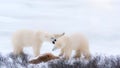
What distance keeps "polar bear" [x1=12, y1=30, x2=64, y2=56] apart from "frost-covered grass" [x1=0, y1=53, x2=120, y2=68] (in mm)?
602

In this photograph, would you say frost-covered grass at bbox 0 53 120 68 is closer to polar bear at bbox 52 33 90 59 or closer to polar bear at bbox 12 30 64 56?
polar bear at bbox 52 33 90 59

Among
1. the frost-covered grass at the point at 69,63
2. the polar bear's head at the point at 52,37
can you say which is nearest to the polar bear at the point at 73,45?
the polar bear's head at the point at 52,37

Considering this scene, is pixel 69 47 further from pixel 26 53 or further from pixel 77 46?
pixel 26 53

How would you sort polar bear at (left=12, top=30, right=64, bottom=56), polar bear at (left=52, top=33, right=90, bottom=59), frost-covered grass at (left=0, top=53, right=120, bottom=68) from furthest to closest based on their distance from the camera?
polar bear at (left=12, top=30, right=64, bottom=56)
polar bear at (left=52, top=33, right=90, bottom=59)
frost-covered grass at (left=0, top=53, right=120, bottom=68)

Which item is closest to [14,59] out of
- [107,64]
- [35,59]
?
[35,59]

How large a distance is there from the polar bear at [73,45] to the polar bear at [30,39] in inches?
6.5

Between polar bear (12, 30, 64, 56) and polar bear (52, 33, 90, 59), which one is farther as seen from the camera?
polar bear (12, 30, 64, 56)

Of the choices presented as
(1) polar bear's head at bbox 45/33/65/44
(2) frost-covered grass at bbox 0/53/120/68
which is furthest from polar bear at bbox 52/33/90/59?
(2) frost-covered grass at bbox 0/53/120/68

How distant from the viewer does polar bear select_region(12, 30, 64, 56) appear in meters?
9.98

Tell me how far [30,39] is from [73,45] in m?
0.88

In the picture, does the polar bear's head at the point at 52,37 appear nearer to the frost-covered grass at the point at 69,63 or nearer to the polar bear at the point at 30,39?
the polar bear at the point at 30,39

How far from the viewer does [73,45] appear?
32.5 ft

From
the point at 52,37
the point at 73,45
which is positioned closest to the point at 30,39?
the point at 52,37

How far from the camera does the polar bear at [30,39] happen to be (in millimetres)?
9984
